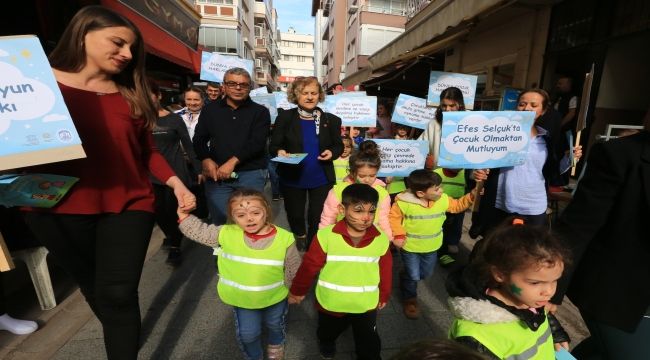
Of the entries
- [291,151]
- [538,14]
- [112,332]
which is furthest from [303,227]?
[538,14]

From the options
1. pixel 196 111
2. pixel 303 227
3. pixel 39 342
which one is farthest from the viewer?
pixel 196 111

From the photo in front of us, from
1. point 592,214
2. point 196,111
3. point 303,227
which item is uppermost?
point 196,111

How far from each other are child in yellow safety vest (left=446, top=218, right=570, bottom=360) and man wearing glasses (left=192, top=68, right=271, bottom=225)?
2.10 m

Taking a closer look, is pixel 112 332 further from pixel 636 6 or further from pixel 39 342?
pixel 636 6

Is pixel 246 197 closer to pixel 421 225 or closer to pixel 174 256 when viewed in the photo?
pixel 421 225

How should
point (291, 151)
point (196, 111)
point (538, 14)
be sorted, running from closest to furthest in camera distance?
1. point (291, 151)
2. point (196, 111)
3. point (538, 14)

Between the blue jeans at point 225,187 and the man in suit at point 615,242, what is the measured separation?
7.68 feet

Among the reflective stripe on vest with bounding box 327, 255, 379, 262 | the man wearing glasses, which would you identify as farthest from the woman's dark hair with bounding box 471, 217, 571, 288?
the man wearing glasses

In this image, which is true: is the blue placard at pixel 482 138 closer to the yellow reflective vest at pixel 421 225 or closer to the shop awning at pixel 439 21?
the yellow reflective vest at pixel 421 225

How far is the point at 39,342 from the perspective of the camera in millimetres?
2414

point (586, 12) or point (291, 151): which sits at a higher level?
point (586, 12)

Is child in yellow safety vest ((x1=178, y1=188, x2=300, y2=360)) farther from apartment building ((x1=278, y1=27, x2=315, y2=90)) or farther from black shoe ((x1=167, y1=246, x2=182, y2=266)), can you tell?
apartment building ((x1=278, y1=27, x2=315, y2=90))

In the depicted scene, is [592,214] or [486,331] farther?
[592,214]

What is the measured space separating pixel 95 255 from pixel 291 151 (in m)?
1.89
